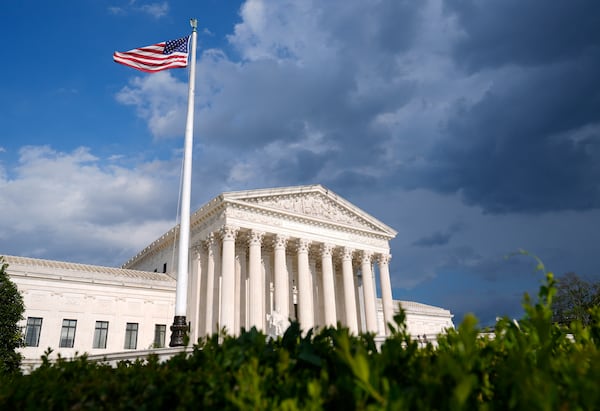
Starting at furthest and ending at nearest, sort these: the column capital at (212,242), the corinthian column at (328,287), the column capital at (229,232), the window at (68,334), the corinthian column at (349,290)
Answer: the corinthian column at (349,290)
the corinthian column at (328,287)
the column capital at (212,242)
the column capital at (229,232)
the window at (68,334)

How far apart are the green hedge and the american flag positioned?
25.0 m

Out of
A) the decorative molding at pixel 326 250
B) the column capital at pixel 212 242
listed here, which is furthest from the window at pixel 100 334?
the decorative molding at pixel 326 250

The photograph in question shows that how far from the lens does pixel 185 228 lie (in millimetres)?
26031

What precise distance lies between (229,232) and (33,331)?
68.4 feet

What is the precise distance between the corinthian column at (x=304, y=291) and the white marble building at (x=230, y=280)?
0.35 ft

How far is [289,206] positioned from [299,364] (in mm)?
46061

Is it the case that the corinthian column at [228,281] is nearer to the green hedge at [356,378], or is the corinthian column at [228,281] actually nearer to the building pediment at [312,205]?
the building pediment at [312,205]

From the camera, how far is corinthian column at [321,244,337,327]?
49219 mm

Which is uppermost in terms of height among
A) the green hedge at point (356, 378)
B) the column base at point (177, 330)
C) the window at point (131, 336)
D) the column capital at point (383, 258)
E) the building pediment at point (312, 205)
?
the building pediment at point (312, 205)

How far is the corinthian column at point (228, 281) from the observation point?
1679 inches

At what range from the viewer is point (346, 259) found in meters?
53.8

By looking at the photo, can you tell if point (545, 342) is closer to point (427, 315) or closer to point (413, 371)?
point (413, 371)

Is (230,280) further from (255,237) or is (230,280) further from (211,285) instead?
(255,237)

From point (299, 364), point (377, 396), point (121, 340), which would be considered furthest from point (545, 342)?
point (121, 340)
